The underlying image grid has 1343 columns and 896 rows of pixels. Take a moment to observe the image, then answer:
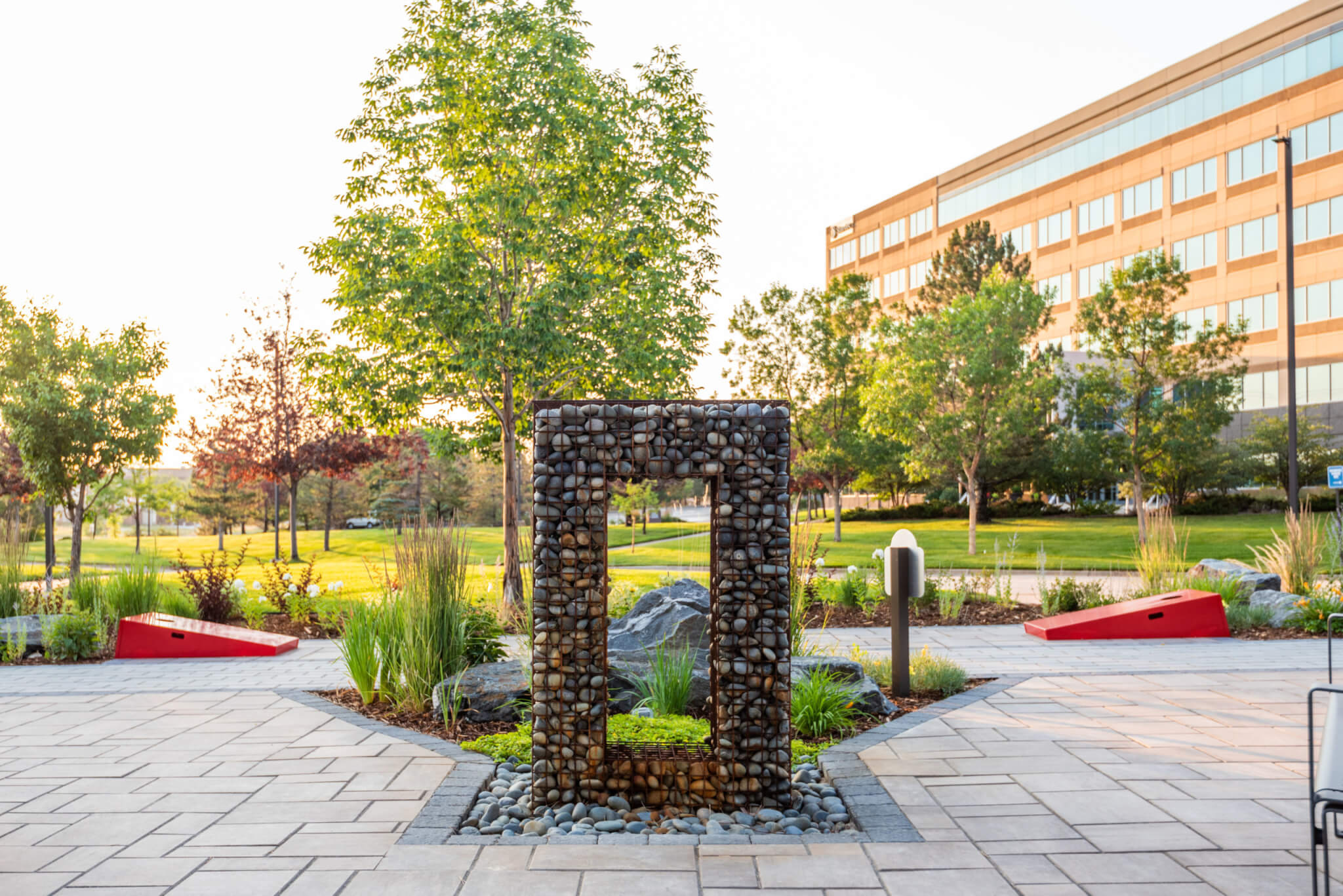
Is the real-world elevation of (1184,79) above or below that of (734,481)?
above

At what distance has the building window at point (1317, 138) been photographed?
3809 centimetres

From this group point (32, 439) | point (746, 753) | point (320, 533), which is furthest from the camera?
point (320, 533)

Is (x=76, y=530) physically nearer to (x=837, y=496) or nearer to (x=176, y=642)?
(x=176, y=642)

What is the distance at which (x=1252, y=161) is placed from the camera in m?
→ 41.9

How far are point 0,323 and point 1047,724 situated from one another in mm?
21138

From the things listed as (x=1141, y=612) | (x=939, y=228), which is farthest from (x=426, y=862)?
(x=939, y=228)

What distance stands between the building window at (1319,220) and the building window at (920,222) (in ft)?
81.7

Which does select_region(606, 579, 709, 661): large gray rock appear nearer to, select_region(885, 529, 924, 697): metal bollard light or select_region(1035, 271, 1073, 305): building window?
select_region(885, 529, 924, 697): metal bollard light

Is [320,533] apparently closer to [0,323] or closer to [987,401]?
[0,323]

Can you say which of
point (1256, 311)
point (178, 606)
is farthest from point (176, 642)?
point (1256, 311)

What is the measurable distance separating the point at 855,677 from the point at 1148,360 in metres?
23.0

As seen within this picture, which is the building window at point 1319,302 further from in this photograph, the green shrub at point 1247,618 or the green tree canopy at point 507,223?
the green tree canopy at point 507,223

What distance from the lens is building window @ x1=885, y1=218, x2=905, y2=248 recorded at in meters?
65.4

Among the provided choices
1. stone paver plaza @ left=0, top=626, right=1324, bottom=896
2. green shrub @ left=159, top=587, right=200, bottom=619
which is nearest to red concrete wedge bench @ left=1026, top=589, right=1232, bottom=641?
stone paver plaza @ left=0, top=626, right=1324, bottom=896
